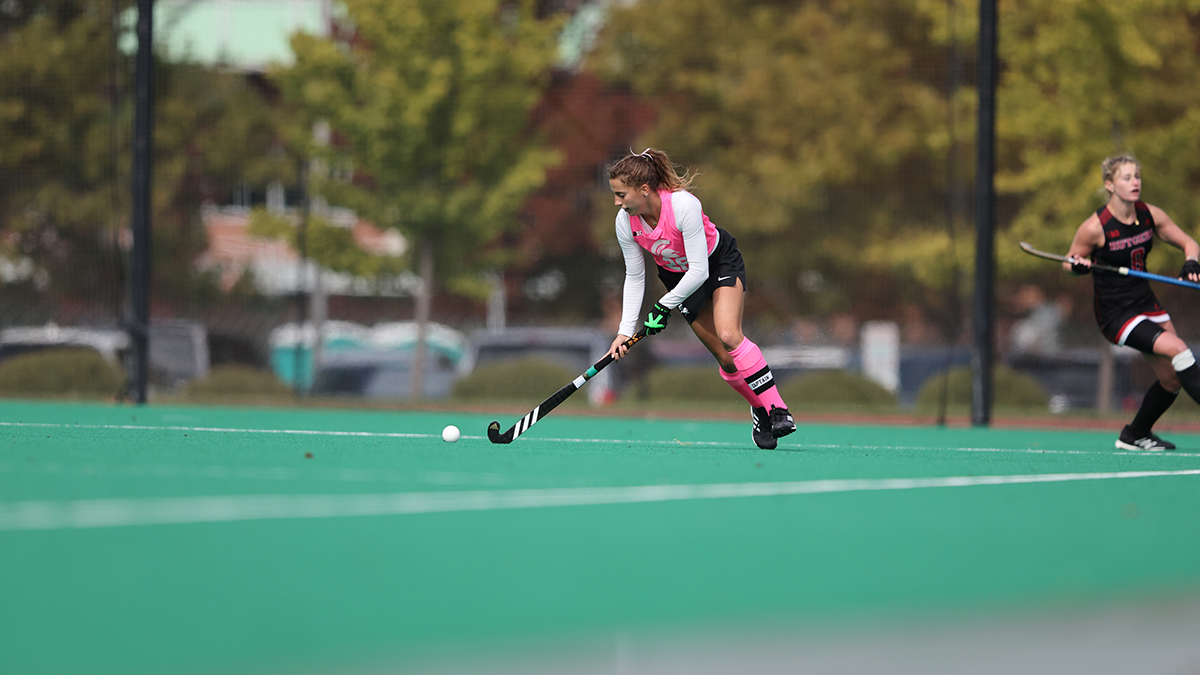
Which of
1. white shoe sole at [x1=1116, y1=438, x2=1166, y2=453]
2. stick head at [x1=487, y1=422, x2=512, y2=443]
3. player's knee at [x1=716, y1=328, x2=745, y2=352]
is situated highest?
player's knee at [x1=716, y1=328, x2=745, y2=352]

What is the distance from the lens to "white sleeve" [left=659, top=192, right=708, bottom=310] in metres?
6.30

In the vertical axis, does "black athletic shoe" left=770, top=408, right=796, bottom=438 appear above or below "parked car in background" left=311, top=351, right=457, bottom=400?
above

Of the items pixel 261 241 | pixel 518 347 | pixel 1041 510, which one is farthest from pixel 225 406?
pixel 1041 510

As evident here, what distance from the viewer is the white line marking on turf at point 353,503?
143 inches

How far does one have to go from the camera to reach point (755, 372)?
6.66 m

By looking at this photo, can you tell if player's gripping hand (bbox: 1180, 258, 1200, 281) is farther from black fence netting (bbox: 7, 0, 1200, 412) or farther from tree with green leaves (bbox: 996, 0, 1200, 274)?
tree with green leaves (bbox: 996, 0, 1200, 274)

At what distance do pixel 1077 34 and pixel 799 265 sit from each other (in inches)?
162

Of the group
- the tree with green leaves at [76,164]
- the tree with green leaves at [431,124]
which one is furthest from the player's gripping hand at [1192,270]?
the tree with green leaves at [76,164]

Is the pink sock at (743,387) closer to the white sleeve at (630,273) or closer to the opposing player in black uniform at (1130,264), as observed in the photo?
the white sleeve at (630,273)

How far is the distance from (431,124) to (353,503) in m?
12.1

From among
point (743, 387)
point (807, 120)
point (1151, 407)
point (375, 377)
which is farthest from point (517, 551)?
point (807, 120)

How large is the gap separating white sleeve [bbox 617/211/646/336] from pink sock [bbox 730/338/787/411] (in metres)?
0.56

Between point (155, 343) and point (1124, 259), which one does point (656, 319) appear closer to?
point (1124, 259)

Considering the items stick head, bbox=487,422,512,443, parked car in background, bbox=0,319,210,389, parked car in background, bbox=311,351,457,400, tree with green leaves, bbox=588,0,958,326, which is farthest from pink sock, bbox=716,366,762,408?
parked car in background, bbox=0,319,210,389
